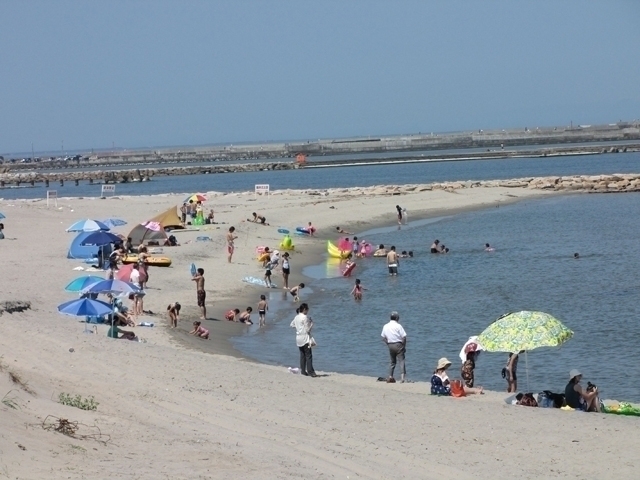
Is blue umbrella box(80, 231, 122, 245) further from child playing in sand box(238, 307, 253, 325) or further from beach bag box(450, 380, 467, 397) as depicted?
beach bag box(450, 380, 467, 397)

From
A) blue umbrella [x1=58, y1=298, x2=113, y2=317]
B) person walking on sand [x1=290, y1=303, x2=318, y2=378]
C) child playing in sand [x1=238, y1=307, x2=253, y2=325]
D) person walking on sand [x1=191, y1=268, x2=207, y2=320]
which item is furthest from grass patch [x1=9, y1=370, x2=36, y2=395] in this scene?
child playing in sand [x1=238, y1=307, x2=253, y2=325]

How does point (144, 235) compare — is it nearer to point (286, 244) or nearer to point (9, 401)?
point (286, 244)

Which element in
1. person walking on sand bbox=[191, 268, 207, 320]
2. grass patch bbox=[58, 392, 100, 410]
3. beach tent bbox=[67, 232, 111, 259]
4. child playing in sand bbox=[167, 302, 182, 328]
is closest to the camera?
grass patch bbox=[58, 392, 100, 410]

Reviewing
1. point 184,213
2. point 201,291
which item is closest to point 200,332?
point 201,291

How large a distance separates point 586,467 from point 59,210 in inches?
1546

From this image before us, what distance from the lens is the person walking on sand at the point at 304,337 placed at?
15.6 m

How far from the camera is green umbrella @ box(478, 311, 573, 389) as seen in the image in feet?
45.1

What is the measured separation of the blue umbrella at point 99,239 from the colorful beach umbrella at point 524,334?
14261 mm

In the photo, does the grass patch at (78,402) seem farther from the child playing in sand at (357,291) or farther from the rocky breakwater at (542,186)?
the rocky breakwater at (542,186)

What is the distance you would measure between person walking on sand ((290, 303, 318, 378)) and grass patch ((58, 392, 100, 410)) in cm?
512

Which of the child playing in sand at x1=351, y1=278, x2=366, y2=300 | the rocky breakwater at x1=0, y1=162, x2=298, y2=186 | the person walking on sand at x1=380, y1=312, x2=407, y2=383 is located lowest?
the rocky breakwater at x1=0, y1=162, x2=298, y2=186

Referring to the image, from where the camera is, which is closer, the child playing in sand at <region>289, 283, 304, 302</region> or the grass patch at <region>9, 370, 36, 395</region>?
the grass patch at <region>9, 370, 36, 395</region>

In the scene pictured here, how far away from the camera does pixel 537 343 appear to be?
540 inches

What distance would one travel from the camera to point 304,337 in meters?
15.6
